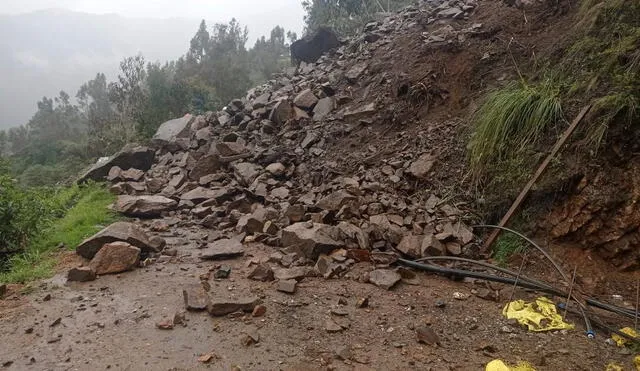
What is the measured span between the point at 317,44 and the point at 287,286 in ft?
30.3

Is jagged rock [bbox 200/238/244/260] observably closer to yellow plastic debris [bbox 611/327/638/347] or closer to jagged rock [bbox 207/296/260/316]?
Answer: jagged rock [bbox 207/296/260/316]

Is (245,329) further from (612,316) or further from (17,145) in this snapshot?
(17,145)

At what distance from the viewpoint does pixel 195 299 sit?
11.6ft

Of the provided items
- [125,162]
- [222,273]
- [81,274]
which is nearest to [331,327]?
[222,273]

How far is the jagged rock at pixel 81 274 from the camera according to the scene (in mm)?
4145

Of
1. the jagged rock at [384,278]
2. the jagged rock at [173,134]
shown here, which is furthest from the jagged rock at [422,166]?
the jagged rock at [173,134]

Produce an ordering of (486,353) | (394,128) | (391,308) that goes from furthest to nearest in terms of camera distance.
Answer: (394,128) → (391,308) → (486,353)

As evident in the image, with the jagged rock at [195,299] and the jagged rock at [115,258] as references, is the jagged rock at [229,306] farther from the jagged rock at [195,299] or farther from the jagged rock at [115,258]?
the jagged rock at [115,258]

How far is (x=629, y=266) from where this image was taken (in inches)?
139

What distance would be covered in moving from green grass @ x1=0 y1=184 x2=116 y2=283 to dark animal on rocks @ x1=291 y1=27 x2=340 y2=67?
21.8ft

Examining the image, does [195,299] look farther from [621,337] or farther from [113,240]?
[621,337]

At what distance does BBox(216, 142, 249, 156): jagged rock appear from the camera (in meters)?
7.60

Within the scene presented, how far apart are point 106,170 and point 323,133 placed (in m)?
4.78

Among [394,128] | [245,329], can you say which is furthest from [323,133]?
[245,329]
